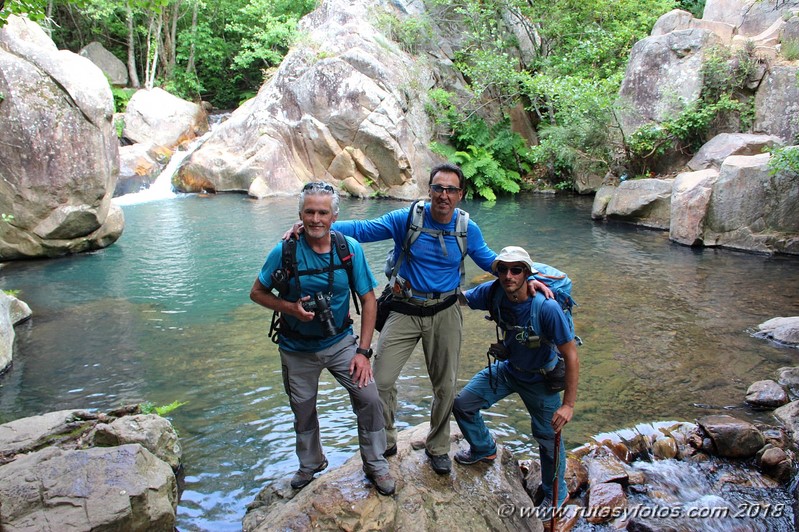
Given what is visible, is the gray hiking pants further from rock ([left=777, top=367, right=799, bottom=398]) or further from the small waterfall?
the small waterfall

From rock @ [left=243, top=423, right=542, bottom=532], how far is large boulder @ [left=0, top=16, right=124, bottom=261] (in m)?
10.1

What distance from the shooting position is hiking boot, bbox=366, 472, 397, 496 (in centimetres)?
365

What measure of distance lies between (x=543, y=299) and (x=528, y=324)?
8.0 inches

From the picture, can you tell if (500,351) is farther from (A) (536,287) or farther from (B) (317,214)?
(B) (317,214)

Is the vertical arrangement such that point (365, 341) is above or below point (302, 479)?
above

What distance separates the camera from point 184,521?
426cm

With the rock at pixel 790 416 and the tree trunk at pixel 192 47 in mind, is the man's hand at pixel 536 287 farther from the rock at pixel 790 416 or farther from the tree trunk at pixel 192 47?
the tree trunk at pixel 192 47

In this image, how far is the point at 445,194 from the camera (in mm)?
3699

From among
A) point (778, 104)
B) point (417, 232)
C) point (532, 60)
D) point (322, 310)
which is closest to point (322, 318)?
point (322, 310)

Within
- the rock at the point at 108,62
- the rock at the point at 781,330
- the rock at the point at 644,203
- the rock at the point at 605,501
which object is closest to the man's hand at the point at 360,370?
the rock at the point at 605,501

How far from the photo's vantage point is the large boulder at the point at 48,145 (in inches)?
438

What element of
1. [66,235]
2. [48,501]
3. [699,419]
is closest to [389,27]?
[66,235]

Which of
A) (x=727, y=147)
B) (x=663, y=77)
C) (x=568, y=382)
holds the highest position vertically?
(x=663, y=77)

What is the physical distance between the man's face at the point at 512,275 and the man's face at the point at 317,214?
43.9 inches
